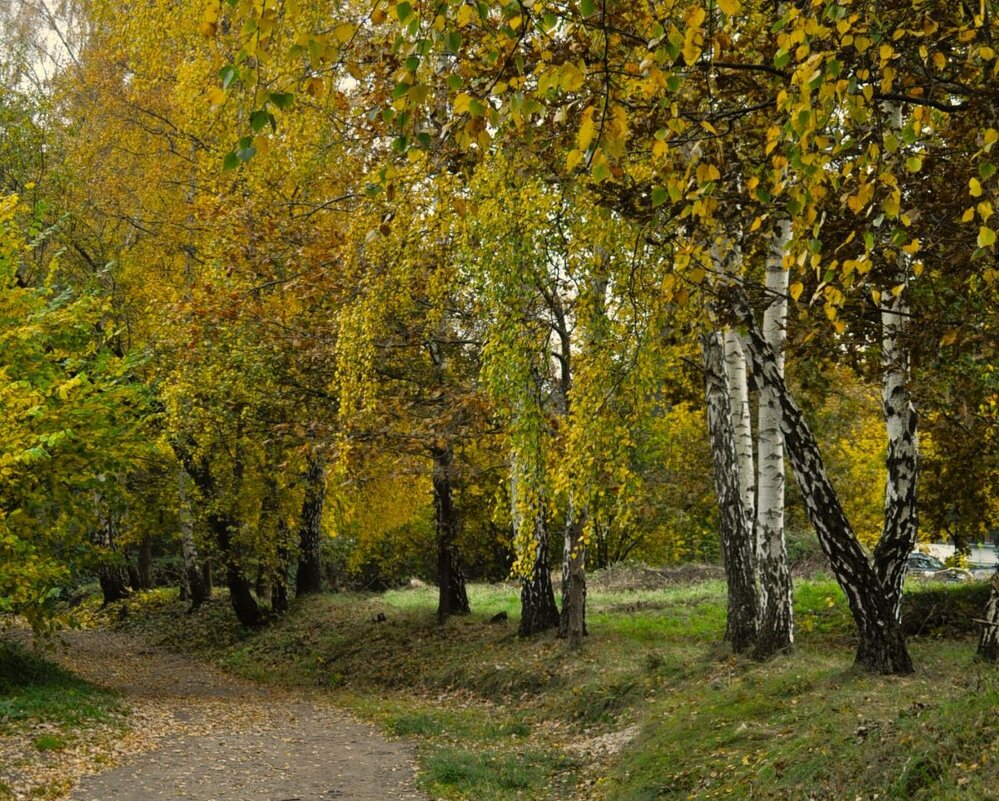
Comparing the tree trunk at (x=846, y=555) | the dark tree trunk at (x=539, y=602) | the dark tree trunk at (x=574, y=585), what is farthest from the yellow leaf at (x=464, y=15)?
the dark tree trunk at (x=539, y=602)

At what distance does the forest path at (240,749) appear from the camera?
360 inches

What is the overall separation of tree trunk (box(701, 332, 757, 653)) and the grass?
0.46m

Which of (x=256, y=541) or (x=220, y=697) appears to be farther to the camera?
(x=256, y=541)

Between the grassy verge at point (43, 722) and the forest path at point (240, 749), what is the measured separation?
335 millimetres

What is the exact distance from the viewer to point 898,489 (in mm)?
8492

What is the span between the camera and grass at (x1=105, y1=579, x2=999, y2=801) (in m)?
6.41

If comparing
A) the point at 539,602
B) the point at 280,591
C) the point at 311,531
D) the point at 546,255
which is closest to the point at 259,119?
the point at 546,255

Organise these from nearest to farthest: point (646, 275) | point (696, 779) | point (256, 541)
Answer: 1. point (696, 779)
2. point (646, 275)
3. point (256, 541)

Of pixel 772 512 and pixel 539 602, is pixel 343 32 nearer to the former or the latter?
pixel 772 512

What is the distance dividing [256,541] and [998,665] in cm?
1426

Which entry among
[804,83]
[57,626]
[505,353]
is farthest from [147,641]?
[804,83]

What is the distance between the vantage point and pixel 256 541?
64.2 ft

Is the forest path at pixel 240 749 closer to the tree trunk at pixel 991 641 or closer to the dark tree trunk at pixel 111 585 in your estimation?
the tree trunk at pixel 991 641

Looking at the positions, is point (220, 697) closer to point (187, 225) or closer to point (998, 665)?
point (187, 225)
